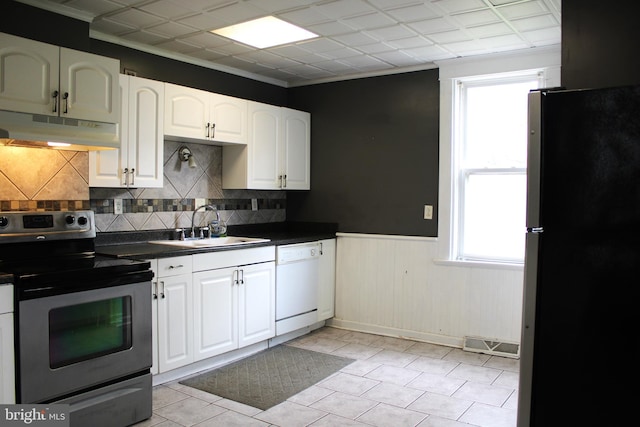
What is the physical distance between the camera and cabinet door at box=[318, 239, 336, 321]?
4711mm

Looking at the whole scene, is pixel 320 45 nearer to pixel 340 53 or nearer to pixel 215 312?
pixel 340 53

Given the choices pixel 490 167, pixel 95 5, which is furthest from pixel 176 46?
pixel 490 167

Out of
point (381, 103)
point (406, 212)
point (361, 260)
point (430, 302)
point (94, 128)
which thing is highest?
point (381, 103)

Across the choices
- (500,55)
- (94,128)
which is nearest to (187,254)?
A: (94,128)

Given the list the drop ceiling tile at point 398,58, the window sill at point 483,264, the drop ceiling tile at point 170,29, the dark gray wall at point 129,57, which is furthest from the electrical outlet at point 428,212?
the drop ceiling tile at point 170,29

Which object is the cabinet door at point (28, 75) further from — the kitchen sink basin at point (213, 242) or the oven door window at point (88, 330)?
the kitchen sink basin at point (213, 242)

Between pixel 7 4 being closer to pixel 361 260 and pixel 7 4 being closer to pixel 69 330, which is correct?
pixel 69 330

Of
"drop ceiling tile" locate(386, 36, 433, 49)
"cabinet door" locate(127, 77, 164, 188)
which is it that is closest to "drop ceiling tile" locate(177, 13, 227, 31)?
"cabinet door" locate(127, 77, 164, 188)

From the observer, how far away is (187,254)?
338 centimetres

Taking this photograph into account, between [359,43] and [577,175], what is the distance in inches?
101

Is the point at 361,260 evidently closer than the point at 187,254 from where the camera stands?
No

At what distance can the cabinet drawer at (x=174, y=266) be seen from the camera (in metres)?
3.24

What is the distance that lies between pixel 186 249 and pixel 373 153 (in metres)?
2.06

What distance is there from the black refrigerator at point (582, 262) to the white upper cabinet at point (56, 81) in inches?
96.2
